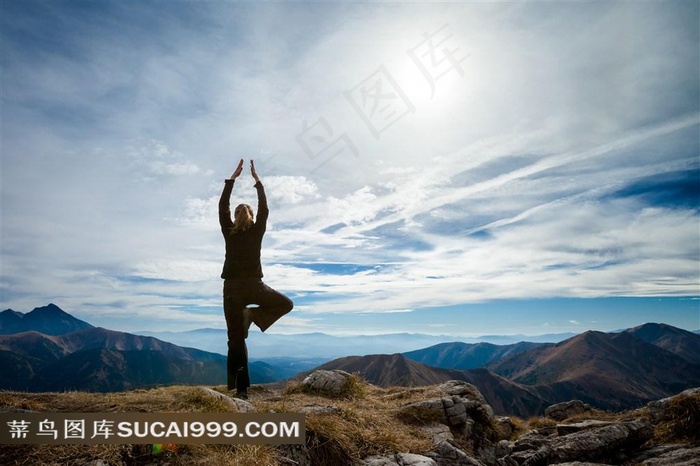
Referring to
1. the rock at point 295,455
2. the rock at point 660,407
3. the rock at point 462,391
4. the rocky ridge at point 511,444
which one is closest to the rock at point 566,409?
the rock at point 660,407

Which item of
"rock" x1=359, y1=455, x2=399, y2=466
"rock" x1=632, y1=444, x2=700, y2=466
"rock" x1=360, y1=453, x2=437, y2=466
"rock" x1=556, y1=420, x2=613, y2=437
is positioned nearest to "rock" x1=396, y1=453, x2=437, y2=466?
"rock" x1=360, y1=453, x2=437, y2=466

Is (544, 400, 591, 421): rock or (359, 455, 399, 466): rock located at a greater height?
(359, 455, 399, 466): rock

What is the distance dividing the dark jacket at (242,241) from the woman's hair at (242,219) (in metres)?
0.10

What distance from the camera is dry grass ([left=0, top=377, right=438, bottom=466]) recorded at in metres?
4.81

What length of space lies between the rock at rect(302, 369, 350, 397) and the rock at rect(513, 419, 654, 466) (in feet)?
18.1

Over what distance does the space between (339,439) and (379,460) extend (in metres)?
0.87

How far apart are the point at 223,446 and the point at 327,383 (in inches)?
266

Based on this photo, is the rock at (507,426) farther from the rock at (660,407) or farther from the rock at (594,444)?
the rock at (660,407)

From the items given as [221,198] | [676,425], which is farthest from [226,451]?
[676,425]

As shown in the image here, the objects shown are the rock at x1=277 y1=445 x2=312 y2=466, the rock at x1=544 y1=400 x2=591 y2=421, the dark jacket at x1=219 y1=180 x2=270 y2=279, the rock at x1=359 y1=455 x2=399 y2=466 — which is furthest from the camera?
the rock at x1=544 y1=400 x2=591 y2=421

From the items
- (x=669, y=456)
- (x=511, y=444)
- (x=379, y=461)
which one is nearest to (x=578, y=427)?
(x=511, y=444)

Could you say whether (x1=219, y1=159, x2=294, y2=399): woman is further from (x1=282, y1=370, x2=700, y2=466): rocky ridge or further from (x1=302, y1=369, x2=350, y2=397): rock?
(x1=302, y1=369, x2=350, y2=397): rock

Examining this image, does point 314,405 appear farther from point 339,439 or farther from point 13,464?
point 13,464

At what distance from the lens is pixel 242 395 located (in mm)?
8797
